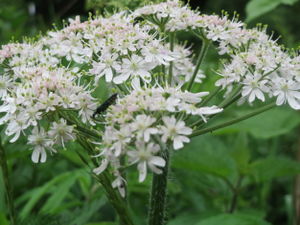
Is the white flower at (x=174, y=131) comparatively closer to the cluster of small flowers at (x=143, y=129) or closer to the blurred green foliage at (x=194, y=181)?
the cluster of small flowers at (x=143, y=129)

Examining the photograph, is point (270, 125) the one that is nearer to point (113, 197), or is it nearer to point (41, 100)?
point (113, 197)

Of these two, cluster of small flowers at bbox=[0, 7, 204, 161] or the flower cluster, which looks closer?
the flower cluster

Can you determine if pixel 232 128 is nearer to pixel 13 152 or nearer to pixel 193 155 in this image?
pixel 193 155

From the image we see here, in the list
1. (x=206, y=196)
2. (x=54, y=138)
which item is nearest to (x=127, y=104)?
(x=54, y=138)

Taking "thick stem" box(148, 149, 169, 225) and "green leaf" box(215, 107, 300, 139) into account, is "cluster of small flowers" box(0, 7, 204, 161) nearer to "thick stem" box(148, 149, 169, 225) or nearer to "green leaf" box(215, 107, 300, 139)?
"thick stem" box(148, 149, 169, 225)

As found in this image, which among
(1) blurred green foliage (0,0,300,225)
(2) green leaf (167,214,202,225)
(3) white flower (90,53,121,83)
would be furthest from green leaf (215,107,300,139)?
(3) white flower (90,53,121,83)

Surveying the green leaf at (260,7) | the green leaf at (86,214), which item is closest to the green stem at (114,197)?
the green leaf at (86,214)

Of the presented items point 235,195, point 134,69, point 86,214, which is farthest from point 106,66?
point 235,195
